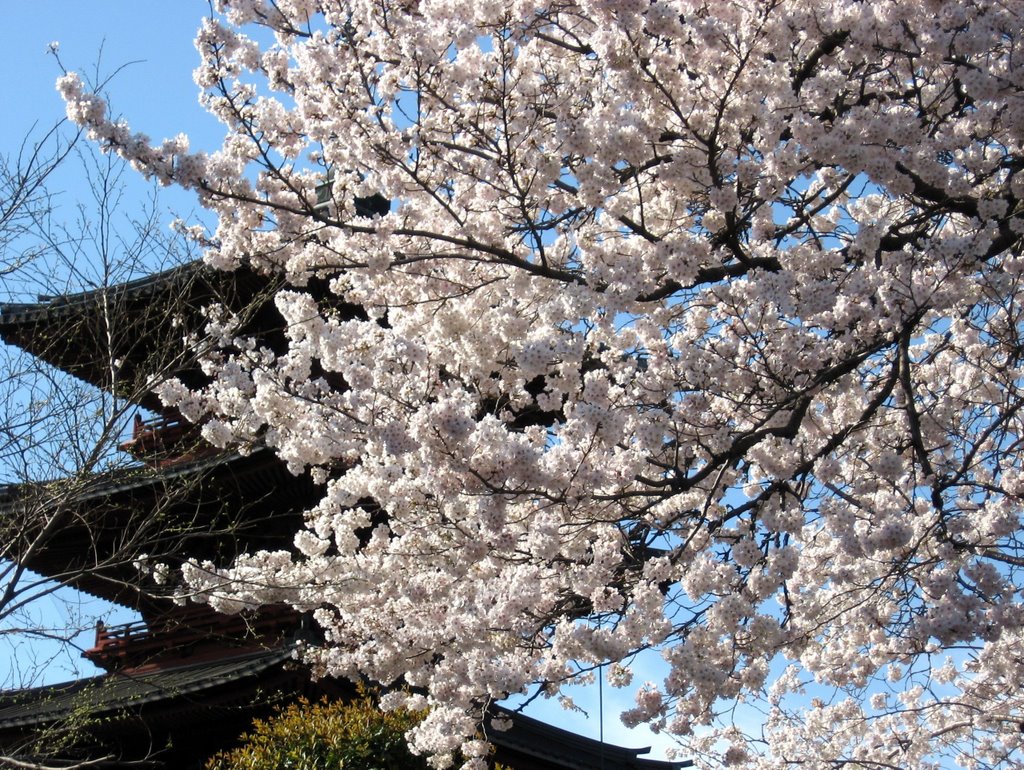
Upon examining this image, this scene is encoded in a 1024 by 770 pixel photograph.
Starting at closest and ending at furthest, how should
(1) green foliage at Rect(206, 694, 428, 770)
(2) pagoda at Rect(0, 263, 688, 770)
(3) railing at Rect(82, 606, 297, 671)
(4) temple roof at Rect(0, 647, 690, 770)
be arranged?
(1) green foliage at Rect(206, 694, 428, 770), (2) pagoda at Rect(0, 263, 688, 770), (4) temple roof at Rect(0, 647, 690, 770), (3) railing at Rect(82, 606, 297, 671)

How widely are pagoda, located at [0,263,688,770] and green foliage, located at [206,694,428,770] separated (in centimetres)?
69

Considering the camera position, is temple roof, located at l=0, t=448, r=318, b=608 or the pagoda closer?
the pagoda

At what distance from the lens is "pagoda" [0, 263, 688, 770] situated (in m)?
9.79

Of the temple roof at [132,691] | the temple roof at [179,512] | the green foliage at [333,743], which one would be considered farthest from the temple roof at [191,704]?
the temple roof at [179,512]

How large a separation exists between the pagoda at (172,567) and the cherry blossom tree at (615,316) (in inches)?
81.6

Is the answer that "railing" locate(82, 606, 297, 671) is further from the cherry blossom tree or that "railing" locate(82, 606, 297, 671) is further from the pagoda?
the cherry blossom tree

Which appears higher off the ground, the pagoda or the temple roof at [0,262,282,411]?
the temple roof at [0,262,282,411]

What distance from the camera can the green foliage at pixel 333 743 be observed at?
29.3ft

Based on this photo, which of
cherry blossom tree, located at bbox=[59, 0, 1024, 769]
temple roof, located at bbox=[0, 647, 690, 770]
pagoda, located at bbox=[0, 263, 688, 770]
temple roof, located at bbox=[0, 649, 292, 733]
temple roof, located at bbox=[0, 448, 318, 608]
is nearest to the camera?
cherry blossom tree, located at bbox=[59, 0, 1024, 769]

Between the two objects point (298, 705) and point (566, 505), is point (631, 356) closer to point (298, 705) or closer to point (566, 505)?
point (566, 505)

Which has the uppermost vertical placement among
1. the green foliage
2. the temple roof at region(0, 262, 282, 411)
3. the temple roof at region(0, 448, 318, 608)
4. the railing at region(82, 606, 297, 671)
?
the temple roof at region(0, 262, 282, 411)

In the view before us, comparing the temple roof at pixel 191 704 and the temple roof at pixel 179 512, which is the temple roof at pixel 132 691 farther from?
the temple roof at pixel 179 512

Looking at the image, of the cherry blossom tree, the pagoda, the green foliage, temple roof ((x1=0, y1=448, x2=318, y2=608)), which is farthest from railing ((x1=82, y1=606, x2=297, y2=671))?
the cherry blossom tree

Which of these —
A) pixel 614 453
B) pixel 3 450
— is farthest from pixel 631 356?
pixel 3 450
